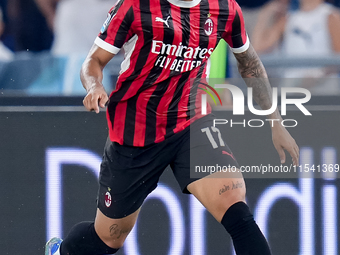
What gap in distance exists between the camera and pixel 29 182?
10.5 ft

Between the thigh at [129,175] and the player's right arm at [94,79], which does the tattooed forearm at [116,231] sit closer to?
the thigh at [129,175]

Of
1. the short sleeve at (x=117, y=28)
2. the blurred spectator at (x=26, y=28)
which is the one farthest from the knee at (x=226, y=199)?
the blurred spectator at (x=26, y=28)

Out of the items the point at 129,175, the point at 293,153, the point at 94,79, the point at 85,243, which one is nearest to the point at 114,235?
the point at 85,243

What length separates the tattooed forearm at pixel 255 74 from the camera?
8.95 ft

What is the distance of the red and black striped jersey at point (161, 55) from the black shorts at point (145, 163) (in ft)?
0.14

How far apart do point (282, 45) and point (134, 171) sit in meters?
1.57

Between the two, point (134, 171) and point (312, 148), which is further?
point (312, 148)

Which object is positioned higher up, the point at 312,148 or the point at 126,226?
the point at 312,148

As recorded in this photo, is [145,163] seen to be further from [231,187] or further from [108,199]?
[231,187]

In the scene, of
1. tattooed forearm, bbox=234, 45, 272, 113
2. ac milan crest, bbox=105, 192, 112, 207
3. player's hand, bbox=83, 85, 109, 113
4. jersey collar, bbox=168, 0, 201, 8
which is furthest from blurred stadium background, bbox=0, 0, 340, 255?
player's hand, bbox=83, 85, 109, 113

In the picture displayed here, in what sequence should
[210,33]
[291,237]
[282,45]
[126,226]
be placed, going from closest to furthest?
1. [210,33]
2. [126,226]
3. [291,237]
4. [282,45]

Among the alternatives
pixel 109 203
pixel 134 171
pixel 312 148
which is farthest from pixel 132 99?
pixel 312 148

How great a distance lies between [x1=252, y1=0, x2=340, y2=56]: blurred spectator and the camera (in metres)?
3.59

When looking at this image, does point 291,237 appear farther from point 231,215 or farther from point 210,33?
point 210,33
